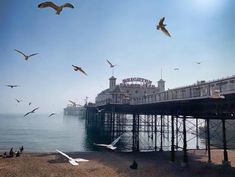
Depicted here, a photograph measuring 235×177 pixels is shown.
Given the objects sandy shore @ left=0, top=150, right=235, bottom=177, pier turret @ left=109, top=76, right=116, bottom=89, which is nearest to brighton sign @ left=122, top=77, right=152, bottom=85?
pier turret @ left=109, top=76, right=116, bottom=89

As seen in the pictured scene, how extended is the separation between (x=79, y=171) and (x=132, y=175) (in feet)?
17.7

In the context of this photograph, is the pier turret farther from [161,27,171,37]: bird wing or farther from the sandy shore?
[161,27,171,37]: bird wing

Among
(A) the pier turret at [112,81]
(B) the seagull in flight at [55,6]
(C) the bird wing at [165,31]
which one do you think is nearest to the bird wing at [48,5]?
(B) the seagull in flight at [55,6]

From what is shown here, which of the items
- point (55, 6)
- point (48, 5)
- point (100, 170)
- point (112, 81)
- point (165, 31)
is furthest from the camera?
point (112, 81)

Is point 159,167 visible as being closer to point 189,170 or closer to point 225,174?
point 189,170

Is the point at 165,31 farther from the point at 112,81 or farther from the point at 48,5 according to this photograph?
the point at 112,81

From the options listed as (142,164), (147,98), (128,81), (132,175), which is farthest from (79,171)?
(128,81)

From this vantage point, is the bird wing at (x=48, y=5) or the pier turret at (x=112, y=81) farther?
the pier turret at (x=112, y=81)

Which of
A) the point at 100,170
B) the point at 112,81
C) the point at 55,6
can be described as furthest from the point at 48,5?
the point at 112,81

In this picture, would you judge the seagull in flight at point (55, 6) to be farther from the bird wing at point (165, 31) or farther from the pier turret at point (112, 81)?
the pier turret at point (112, 81)

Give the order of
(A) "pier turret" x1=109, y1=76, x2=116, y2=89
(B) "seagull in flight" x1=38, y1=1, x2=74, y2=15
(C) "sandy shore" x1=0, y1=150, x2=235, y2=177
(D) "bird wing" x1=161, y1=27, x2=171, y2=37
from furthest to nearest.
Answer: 1. (A) "pier turret" x1=109, y1=76, x2=116, y2=89
2. (C) "sandy shore" x1=0, y1=150, x2=235, y2=177
3. (D) "bird wing" x1=161, y1=27, x2=171, y2=37
4. (B) "seagull in flight" x1=38, y1=1, x2=74, y2=15

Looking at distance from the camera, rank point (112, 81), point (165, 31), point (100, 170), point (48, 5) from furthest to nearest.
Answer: point (112, 81)
point (100, 170)
point (165, 31)
point (48, 5)

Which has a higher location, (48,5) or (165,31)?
(48,5)

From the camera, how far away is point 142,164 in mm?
28734
